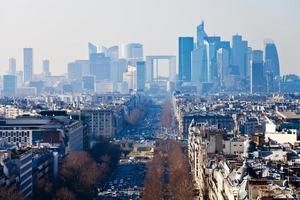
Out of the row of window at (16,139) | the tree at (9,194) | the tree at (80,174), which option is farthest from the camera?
the row of window at (16,139)

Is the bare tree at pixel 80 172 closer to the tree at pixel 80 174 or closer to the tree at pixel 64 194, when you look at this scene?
the tree at pixel 80 174

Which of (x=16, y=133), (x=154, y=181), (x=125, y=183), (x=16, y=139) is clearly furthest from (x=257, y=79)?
(x=154, y=181)

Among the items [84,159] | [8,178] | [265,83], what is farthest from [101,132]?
[265,83]

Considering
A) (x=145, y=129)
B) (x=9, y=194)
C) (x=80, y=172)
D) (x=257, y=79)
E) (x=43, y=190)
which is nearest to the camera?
(x=9, y=194)

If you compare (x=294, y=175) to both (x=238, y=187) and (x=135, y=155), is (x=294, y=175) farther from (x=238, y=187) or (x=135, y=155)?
(x=135, y=155)

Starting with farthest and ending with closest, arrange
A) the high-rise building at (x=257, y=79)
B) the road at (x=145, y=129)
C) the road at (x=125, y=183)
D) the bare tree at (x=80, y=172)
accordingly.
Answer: the high-rise building at (x=257, y=79)
the road at (x=145, y=129)
the road at (x=125, y=183)
the bare tree at (x=80, y=172)

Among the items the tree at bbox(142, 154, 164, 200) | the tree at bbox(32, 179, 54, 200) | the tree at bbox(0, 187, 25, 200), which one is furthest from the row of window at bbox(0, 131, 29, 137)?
the tree at bbox(0, 187, 25, 200)

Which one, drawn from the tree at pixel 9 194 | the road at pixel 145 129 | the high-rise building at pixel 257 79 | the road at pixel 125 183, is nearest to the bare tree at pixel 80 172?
the road at pixel 125 183

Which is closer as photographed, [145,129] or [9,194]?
[9,194]

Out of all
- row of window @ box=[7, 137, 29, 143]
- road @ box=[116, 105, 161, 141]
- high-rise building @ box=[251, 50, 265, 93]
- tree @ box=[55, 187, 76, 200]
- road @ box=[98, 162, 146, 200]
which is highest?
high-rise building @ box=[251, 50, 265, 93]

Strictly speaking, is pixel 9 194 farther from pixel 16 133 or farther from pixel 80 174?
pixel 16 133

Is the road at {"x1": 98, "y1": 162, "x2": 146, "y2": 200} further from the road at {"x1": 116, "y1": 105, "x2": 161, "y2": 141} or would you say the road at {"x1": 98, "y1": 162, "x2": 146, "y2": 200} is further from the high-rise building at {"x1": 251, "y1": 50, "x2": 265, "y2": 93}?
the high-rise building at {"x1": 251, "y1": 50, "x2": 265, "y2": 93}

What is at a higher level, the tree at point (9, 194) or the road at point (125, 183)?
the tree at point (9, 194)

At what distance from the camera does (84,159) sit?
192ft
